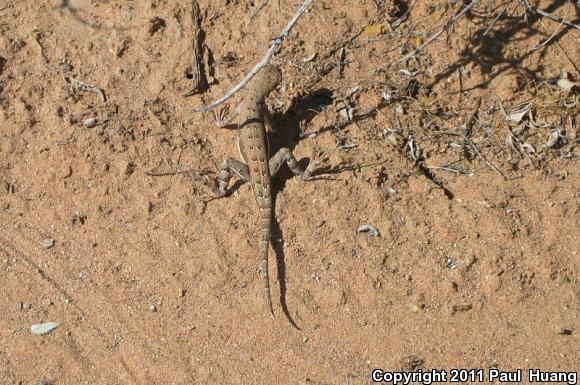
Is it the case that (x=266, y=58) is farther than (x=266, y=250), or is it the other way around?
(x=266, y=250)

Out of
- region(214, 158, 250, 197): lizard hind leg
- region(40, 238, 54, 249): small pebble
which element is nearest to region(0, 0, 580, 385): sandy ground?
region(40, 238, 54, 249): small pebble

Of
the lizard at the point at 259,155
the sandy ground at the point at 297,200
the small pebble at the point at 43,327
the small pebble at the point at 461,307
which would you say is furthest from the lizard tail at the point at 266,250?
the small pebble at the point at 43,327

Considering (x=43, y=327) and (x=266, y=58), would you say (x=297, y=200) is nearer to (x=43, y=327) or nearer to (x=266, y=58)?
(x=266, y=58)

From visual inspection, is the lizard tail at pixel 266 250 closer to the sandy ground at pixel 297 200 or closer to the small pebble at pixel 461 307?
the sandy ground at pixel 297 200

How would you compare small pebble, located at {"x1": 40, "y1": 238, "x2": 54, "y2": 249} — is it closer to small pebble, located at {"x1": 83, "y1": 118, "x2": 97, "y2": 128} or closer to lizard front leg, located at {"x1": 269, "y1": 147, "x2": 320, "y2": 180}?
small pebble, located at {"x1": 83, "y1": 118, "x2": 97, "y2": 128}

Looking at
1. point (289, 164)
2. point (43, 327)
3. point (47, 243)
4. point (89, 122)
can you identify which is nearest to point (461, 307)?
point (289, 164)

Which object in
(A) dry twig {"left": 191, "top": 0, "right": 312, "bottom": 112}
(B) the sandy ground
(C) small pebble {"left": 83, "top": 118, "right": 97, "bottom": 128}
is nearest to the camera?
(A) dry twig {"left": 191, "top": 0, "right": 312, "bottom": 112}

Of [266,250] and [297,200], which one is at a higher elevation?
[297,200]
